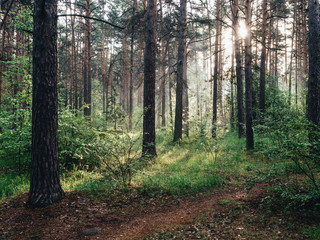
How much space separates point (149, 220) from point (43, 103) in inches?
126

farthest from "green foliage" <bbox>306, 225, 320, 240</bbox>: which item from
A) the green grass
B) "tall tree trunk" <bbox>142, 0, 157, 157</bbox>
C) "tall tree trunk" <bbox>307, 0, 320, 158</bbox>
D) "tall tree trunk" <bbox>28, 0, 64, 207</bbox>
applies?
"tall tree trunk" <bbox>142, 0, 157, 157</bbox>

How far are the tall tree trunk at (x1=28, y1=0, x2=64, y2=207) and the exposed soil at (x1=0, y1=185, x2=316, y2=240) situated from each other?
42 centimetres

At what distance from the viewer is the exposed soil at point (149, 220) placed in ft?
10.4

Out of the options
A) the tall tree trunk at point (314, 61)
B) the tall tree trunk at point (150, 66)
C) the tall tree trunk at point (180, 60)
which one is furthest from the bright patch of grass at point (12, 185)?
the tall tree trunk at point (314, 61)

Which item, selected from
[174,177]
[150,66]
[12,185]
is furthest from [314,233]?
[150,66]

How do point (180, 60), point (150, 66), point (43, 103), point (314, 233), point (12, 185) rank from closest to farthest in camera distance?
1. point (314, 233)
2. point (43, 103)
3. point (12, 185)
4. point (150, 66)
5. point (180, 60)

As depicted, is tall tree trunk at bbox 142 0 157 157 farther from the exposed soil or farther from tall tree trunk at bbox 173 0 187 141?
the exposed soil

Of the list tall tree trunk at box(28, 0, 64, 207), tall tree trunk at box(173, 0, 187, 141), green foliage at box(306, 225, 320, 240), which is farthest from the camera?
tall tree trunk at box(173, 0, 187, 141)

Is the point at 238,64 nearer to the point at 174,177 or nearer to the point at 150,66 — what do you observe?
the point at 150,66

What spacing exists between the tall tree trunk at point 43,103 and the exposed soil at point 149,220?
1.36 feet

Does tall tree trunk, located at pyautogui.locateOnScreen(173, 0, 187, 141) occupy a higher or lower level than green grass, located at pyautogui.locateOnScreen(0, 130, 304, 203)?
higher

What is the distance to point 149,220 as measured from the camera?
3.79 m

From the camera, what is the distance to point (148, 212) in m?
4.17

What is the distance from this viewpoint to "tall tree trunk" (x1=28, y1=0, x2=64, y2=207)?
394 centimetres
